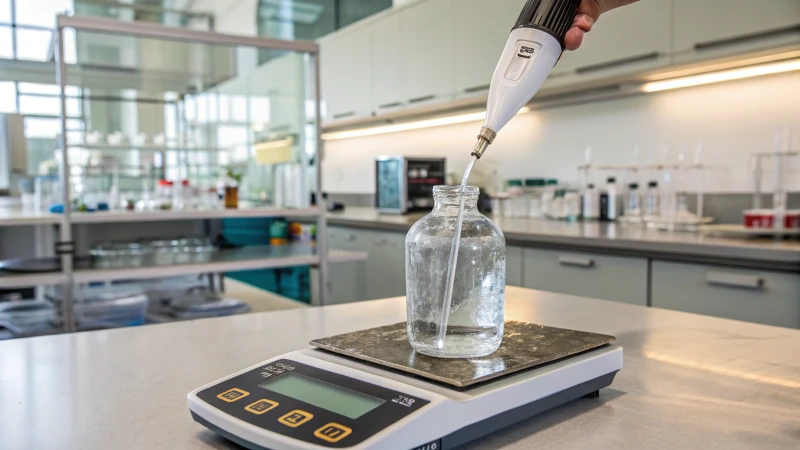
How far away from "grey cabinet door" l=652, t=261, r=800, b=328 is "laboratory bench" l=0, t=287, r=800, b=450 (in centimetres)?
110

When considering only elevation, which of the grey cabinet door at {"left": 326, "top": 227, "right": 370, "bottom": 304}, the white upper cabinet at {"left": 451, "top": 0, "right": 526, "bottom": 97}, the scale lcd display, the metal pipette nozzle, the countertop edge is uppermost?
the white upper cabinet at {"left": 451, "top": 0, "right": 526, "bottom": 97}

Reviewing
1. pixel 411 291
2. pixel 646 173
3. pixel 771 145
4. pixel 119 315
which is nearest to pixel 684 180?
pixel 646 173

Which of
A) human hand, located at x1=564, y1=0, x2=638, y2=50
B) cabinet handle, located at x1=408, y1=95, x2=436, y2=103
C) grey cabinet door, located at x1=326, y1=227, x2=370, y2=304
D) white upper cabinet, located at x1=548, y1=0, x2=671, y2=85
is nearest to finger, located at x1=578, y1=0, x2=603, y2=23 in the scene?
human hand, located at x1=564, y1=0, x2=638, y2=50

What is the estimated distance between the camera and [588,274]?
2412 mm

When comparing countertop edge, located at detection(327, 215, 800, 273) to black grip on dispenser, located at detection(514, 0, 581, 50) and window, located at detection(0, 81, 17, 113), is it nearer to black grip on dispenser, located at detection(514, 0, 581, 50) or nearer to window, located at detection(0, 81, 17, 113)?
black grip on dispenser, located at detection(514, 0, 581, 50)

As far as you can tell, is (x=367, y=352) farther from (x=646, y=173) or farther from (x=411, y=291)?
(x=646, y=173)

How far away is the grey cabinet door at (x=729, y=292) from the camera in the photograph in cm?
186

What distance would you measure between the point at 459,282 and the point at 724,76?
100.0 inches

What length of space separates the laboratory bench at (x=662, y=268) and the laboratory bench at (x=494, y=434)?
1101 mm

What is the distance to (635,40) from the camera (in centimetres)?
263

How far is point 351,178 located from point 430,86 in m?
1.73

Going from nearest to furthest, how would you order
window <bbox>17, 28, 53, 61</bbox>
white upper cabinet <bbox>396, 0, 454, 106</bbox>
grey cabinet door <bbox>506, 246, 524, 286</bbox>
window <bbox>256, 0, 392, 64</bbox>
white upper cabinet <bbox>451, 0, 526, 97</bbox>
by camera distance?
1. grey cabinet door <bbox>506, 246, 524, 286</bbox>
2. white upper cabinet <bbox>451, 0, 526, 97</bbox>
3. white upper cabinet <bbox>396, 0, 454, 106</bbox>
4. window <bbox>256, 0, 392, 64</bbox>
5. window <bbox>17, 28, 53, 61</bbox>

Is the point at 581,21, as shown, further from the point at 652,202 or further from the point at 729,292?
the point at 652,202

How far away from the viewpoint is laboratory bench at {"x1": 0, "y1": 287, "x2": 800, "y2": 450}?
0.50m
